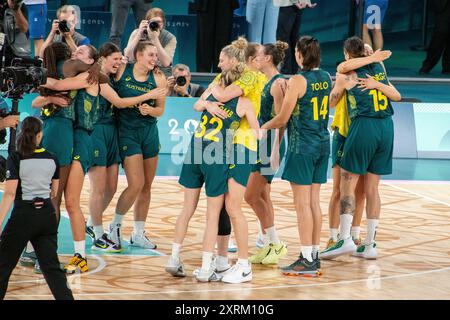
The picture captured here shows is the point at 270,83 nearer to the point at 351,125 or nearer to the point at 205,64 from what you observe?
the point at 351,125

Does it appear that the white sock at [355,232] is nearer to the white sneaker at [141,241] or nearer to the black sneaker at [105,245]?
the white sneaker at [141,241]

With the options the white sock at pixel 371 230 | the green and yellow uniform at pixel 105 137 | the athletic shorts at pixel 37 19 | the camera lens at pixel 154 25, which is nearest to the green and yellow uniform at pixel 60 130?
the green and yellow uniform at pixel 105 137

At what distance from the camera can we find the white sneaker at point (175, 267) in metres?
8.80

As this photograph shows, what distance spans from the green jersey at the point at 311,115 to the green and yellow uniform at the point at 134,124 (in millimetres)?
1605

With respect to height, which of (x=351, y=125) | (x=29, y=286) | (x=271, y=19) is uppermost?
(x=271, y=19)

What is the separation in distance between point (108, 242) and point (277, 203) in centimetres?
333

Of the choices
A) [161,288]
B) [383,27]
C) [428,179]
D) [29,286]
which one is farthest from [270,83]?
[383,27]

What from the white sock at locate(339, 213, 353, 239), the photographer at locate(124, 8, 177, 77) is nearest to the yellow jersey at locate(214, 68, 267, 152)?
the white sock at locate(339, 213, 353, 239)

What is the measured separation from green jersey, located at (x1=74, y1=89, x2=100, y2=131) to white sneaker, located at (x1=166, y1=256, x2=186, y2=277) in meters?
1.42

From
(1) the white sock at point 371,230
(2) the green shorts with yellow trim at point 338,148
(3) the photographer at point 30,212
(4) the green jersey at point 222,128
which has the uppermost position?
(4) the green jersey at point 222,128

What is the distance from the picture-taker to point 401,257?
996cm

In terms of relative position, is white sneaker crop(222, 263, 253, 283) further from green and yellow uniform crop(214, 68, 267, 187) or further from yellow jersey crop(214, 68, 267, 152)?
yellow jersey crop(214, 68, 267, 152)

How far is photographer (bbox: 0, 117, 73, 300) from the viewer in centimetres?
714

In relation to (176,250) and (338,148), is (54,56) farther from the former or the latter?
(338,148)
